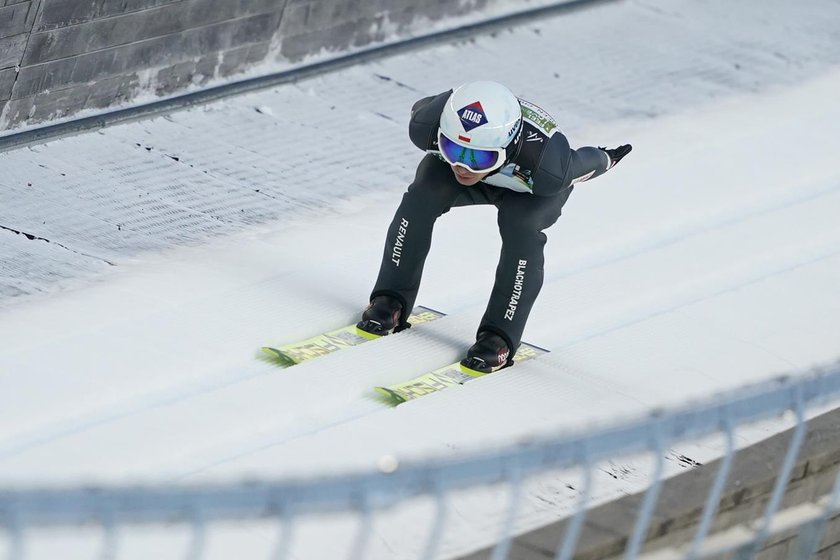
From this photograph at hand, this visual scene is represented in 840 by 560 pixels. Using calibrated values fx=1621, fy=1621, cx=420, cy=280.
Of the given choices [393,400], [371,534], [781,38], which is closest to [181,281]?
[393,400]

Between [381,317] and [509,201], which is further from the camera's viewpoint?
[381,317]

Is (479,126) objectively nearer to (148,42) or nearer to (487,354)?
(487,354)

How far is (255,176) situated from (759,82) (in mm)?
3444

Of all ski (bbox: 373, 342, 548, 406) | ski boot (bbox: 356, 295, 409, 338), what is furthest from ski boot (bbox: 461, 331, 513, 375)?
ski boot (bbox: 356, 295, 409, 338)

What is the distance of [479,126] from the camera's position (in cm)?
551

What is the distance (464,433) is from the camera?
560 cm

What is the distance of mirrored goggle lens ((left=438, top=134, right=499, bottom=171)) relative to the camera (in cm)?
556

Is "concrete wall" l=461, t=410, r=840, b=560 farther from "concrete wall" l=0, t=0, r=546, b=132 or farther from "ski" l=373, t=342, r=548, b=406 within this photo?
"concrete wall" l=0, t=0, r=546, b=132

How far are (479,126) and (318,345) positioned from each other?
3.80ft

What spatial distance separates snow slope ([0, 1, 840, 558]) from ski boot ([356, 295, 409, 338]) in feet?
0.26

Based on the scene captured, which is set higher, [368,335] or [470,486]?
[470,486]

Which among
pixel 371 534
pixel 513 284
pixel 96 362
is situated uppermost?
pixel 513 284

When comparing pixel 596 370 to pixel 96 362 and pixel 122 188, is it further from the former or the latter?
pixel 122 188

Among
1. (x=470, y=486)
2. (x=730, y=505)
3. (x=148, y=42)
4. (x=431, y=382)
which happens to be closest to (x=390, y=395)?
(x=431, y=382)
